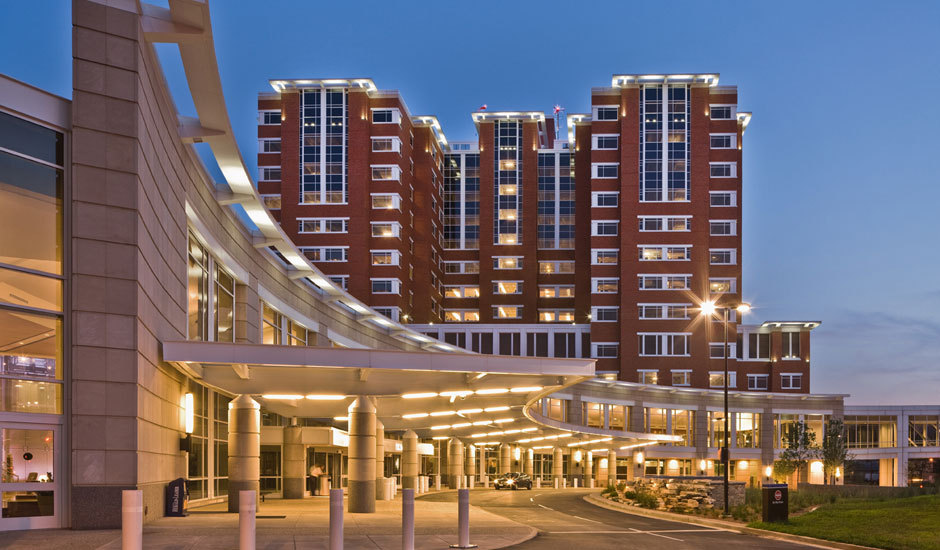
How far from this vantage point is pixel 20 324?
19328 millimetres

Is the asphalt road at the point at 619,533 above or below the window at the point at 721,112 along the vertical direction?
below

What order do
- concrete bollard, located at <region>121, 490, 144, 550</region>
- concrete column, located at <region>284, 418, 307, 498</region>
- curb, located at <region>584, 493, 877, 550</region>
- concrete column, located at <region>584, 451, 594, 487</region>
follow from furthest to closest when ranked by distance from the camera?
concrete column, located at <region>584, 451, 594, 487</region> → concrete column, located at <region>284, 418, 307, 498</region> → curb, located at <region>584, 493, 877, 550</region> → concrete bollard, located at <region>121, 490, 144, 550</region>

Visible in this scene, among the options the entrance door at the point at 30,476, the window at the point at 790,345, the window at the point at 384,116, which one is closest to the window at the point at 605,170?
the window at the point at 384,116

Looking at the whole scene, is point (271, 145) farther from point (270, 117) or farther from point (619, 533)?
point (619, 533)

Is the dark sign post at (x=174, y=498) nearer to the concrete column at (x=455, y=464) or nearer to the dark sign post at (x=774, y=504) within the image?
the dark sign post at (x=774, y=504)

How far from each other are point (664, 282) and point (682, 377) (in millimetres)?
10141

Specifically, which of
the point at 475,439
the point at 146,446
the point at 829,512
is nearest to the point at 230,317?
the point at 146,446

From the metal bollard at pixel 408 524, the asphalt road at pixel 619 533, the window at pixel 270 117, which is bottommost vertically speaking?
the asphalt road at pixel 619 533

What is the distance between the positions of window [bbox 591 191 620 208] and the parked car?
46.4m

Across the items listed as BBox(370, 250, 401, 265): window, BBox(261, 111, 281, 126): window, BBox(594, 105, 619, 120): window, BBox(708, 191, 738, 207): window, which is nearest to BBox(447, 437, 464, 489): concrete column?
BBox(370, 250, 401, 265): window

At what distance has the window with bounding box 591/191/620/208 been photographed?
110500mm

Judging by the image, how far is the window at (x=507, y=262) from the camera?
429 feet

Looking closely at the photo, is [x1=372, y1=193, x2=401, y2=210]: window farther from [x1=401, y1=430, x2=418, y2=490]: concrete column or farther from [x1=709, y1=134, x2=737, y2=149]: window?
[x1=401, y1=430, x2=418, y2=490]: concrete column

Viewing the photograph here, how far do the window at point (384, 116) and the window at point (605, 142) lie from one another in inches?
846
